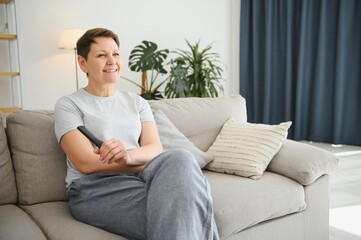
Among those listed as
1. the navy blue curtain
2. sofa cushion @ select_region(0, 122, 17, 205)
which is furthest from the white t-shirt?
the navy blue curtain

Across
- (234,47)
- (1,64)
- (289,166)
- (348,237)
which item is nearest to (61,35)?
(1,64)

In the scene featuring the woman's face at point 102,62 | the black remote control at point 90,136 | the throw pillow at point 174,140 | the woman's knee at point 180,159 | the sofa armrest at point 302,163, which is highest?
the woman's face at point 102,62

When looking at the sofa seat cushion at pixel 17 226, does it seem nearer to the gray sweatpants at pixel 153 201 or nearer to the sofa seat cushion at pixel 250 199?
the gray sweatpants at pixel 153 201

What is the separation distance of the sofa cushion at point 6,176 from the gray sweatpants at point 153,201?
267 millimetres

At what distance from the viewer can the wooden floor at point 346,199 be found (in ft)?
7.09

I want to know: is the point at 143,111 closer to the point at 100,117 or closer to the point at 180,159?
the point at 100,117

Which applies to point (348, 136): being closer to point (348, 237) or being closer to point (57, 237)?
point (348, 237)

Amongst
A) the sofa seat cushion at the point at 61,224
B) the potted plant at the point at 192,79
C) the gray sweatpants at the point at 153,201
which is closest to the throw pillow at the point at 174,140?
the gray sweatpants at the point at 153,201

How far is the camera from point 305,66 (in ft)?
14.9

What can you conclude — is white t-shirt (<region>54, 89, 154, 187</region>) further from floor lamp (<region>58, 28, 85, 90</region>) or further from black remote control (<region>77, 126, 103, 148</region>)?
floor lamp (<region>58, 28, 85, 90</region>)

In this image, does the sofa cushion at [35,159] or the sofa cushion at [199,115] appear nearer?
the sofa cushion at [35,159]

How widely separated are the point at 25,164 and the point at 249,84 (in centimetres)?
386

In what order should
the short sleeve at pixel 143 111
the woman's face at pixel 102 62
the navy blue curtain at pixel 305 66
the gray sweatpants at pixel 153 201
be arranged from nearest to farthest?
the gray sweatpants at pixel 153 201, the woman's face at pixel 102 62, the short sleeve at pixel 143 111, the navy blue curtain at pixel 305 66

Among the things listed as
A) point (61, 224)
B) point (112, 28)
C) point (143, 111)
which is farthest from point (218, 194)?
point (112, 28)
